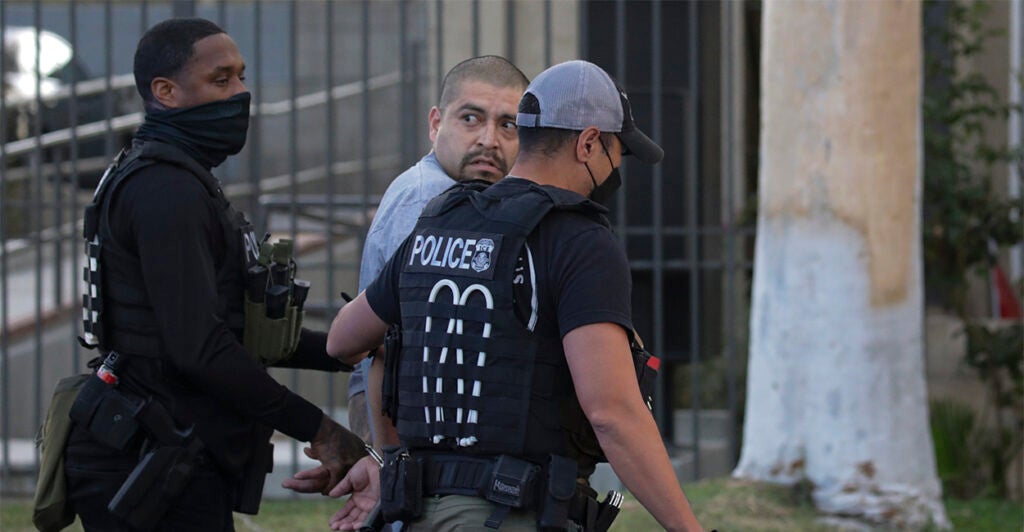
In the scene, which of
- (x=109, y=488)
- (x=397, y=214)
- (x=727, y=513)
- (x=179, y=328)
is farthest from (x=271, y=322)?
(x=727, y=513)

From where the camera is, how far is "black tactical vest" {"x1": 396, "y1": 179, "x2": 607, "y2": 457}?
252cm

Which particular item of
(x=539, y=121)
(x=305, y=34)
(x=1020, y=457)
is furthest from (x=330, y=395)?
(x=305, y=34)

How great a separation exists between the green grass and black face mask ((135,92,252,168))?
2991 mm

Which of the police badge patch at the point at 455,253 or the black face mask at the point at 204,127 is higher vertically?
the black face mask at the point at 204,127

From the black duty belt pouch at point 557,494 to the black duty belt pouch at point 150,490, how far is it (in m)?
0.89

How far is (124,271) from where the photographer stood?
3.01m

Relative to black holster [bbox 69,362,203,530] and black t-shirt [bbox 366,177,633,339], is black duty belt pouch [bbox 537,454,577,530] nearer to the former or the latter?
black t-shirt [bbox 366,177,633,339]

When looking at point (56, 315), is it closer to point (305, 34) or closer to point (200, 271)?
point (305, 34)

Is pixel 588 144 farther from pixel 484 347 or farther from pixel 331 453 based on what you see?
pixel 331 453

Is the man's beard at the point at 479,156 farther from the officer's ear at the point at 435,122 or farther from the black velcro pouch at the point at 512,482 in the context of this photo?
the black velcro pouch at the point at 512,482

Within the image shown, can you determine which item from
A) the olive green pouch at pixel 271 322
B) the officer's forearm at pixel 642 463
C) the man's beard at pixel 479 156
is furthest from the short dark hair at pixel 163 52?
the officer's forearm at pixel 642 463

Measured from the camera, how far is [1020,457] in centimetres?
726

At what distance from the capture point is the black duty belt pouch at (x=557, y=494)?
251 centimetres

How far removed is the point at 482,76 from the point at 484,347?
1114mm
